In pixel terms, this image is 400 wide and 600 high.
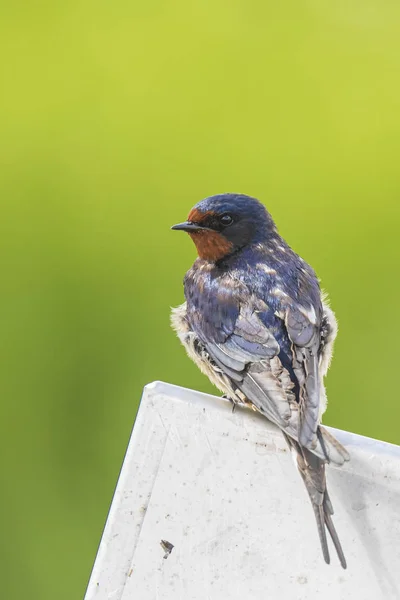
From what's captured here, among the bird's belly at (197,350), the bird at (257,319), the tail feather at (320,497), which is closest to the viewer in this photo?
the tail feather at (320,497)

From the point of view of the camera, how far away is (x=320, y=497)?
146 centimetres

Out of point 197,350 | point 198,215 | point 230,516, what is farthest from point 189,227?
point 230,516

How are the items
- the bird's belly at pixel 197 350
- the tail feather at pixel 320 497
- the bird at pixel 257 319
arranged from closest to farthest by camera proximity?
the tail feather at pixel 320 497 → the bird at pixel 257 319 → the bird's belly at pixel 197 350

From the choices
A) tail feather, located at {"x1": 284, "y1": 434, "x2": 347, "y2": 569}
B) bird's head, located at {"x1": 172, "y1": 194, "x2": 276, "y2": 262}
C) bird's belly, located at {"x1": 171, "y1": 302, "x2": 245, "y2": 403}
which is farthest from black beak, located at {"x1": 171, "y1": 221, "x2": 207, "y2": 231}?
tail feather, located at {"x1": 284, "y1": 434, "x2": 347, "y2": 569}

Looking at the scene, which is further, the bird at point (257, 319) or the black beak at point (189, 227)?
the black beak at point (189, 227)

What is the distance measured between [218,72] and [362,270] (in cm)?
73

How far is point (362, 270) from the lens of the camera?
114 inches

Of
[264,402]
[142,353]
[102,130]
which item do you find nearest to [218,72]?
[102,130]

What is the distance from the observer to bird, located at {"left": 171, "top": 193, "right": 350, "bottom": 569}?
1.80 m

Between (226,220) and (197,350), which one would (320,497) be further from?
(226,220)

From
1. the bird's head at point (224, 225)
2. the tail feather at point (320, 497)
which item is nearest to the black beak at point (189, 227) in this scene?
the bird's head at point (224, 225)

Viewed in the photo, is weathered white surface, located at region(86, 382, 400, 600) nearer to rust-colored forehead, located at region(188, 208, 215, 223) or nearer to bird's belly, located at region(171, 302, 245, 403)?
bird's belly, located at region(171, 302, 245, 403)

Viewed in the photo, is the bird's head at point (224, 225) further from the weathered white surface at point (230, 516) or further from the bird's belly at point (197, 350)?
the weathered white surface at point (230, 516)

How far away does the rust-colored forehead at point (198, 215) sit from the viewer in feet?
7.32
